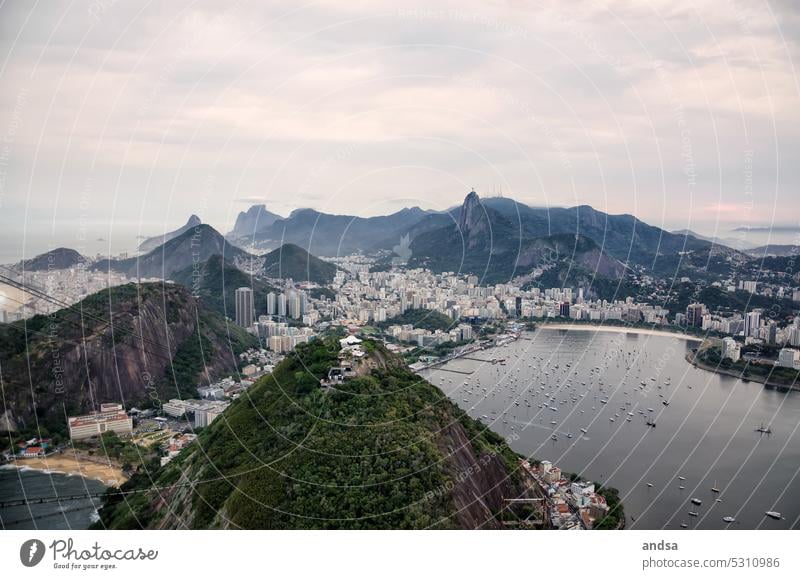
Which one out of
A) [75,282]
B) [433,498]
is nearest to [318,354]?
[433,498]

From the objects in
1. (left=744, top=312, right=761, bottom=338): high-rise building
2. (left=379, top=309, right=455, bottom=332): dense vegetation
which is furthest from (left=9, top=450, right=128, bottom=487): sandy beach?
(left=744, top=312, right=761, bottom=338): high-rise building

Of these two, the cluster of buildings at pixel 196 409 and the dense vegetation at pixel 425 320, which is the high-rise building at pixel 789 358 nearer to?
the dense vegetation at pixel 425 320

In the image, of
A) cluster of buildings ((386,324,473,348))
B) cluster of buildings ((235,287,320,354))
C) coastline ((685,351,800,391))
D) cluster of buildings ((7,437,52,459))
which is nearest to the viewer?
cluster of buildings ((7,437,52,459))

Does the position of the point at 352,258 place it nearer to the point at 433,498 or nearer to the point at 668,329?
the point at 668,329

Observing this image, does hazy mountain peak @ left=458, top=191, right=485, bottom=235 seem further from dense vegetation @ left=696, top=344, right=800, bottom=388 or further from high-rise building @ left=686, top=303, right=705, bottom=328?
dense vegetation @ left=696, top=344, right=800, bottom=388

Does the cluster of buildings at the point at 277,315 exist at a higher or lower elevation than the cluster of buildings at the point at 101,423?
higher

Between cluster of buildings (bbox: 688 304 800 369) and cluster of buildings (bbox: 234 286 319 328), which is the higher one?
cluster of buildings (bbox: 234 286 319 328)
